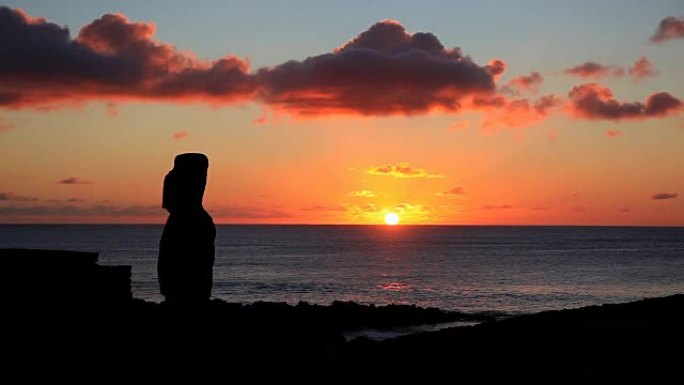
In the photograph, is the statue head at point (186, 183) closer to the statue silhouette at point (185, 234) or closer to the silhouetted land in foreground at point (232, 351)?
the statue silhouette at point (185, 234)

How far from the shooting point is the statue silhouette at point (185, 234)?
1523 cm

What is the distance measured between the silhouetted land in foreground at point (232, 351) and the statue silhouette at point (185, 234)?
449mm

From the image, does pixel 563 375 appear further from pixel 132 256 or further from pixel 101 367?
pixel 132 256

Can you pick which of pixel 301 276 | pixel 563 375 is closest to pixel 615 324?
pixel 563 375

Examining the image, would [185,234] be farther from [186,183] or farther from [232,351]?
[232,351]

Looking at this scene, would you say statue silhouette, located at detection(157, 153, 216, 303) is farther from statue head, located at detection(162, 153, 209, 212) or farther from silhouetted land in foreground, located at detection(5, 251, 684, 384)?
silhouetted land in foreground, located at detection(5, 251, 684, 384)

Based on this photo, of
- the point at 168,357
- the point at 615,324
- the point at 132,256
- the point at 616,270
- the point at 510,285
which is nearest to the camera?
the point at 168,357

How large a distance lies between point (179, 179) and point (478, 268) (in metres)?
86.1

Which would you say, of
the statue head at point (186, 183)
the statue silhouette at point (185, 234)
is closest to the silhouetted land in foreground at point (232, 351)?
the statue silhouette at point (185, 234)

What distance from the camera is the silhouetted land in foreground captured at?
14.4 meters

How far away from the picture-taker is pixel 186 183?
49.8 feet

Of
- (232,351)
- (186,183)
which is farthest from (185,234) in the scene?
(232,351)

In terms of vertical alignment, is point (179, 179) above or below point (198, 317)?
above

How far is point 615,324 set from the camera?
19359 millimetres
